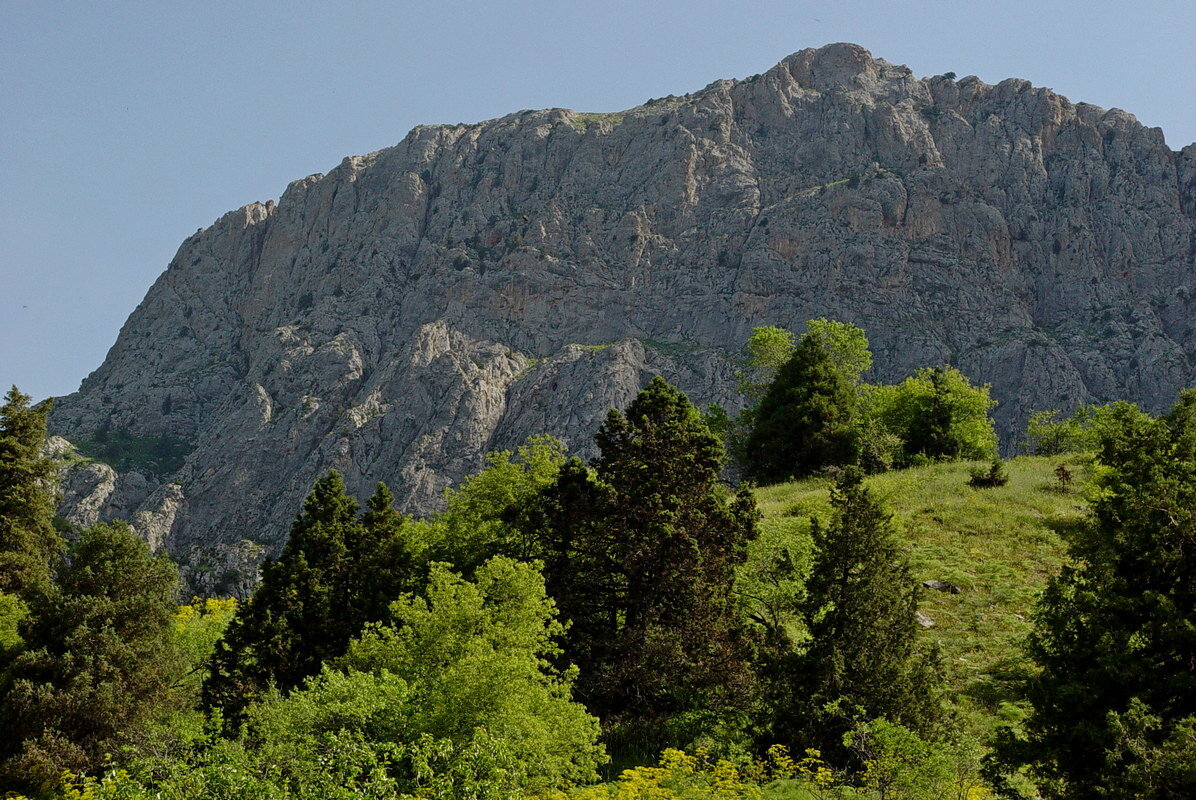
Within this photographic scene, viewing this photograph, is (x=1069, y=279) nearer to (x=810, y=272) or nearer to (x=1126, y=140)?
(x=1126, y=140)

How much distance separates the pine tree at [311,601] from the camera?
120ft

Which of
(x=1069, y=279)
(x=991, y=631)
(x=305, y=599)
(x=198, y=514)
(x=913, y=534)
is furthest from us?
(x=1069, y=279)

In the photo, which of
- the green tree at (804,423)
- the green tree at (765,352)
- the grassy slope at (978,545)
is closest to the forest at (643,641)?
the grassy slope at (978,545)

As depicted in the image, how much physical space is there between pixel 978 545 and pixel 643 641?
67.2 feet

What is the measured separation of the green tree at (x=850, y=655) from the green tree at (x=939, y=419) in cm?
4097

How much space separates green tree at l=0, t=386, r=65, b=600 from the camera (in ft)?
150

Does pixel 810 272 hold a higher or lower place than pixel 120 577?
higher

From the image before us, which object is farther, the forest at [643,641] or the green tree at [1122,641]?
the forest at [643,641]

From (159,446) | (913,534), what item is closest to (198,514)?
(159,446)

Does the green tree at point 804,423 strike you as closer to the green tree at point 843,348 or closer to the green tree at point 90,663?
the green tree at point 843,348

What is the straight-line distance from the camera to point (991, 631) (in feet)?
114

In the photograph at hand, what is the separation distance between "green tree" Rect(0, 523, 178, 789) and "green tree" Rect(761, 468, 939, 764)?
82.2 ft

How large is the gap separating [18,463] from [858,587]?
43.0m

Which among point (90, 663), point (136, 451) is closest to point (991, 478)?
point (90, 663)
